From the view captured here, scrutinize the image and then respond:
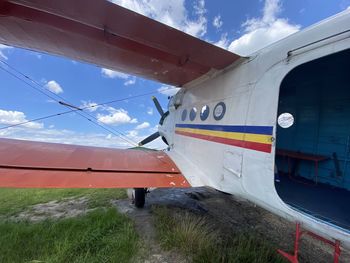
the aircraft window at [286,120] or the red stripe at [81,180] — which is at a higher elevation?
the aircraft window at [286,120]

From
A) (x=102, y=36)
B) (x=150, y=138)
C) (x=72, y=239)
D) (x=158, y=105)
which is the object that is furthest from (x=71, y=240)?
(x=158, y=105)

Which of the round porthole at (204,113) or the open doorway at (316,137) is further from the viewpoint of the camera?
the round porthole at (204,113)

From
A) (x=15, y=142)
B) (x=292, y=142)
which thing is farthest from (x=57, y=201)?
(x=292, y=142)

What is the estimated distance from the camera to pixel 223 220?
4129 millimetres

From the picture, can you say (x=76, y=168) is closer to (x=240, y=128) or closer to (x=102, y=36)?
(x=102, y=36)

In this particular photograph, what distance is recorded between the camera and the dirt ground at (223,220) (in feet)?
10.0

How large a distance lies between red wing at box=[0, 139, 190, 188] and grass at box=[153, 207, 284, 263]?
708 millimetres

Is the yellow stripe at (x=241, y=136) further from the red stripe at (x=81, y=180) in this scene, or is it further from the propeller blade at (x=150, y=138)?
the propeller blade at (x=150, y=138)

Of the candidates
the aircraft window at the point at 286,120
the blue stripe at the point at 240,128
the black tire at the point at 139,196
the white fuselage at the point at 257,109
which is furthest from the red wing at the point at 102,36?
the black tire at the point at 139,196

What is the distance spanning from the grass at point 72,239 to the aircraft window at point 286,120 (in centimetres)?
363

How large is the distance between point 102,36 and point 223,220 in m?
3.71

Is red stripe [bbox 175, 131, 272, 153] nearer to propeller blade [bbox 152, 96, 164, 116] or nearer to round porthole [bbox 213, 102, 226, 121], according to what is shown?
round porthole [bbox 213, 102, 226, 121]

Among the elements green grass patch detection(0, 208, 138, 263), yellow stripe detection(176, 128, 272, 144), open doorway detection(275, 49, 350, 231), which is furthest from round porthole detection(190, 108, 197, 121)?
green grass patch detection(0, 208, 138, 263)

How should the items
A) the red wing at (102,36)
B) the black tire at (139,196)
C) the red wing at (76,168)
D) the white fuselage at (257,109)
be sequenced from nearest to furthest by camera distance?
the white fuselage at (257,109)
the red wing at (102,36)
the red wing at (76,168)
the black tire at (139,196)
